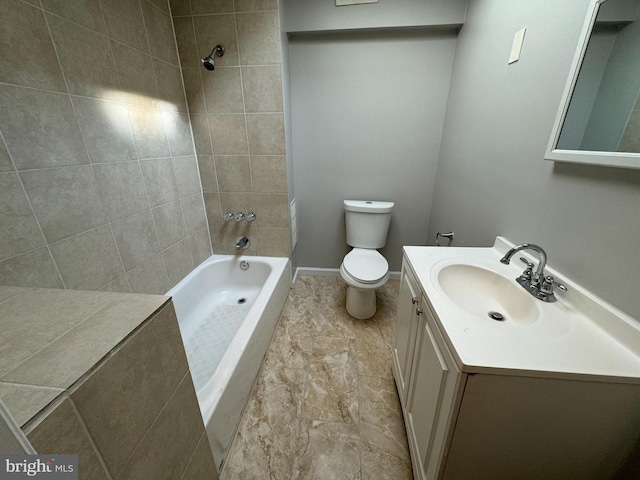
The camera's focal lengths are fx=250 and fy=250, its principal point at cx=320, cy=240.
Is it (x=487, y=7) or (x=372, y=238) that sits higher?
(x=487, y=7)

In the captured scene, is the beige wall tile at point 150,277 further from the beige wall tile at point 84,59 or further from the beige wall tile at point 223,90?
the beige wall tile at point 223,90

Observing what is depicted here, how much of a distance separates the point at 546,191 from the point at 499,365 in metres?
0.73

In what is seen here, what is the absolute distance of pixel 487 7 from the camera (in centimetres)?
135

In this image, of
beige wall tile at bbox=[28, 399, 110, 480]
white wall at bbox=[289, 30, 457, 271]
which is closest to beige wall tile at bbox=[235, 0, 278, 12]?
white wall at bbox=[289, 30, 457, 271]

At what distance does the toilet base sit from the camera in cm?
186

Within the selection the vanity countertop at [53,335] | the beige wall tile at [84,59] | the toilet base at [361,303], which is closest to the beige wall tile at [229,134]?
the beige wall tile at [84,59]

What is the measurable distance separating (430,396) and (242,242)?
1674mm

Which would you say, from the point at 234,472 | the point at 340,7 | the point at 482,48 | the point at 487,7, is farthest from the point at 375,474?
the point at 340,7

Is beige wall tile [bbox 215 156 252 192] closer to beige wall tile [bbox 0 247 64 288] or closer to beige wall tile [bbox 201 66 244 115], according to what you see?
beige wall tile [bbox 201 66 244 115]

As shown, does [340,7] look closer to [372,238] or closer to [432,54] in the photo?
[432,54]

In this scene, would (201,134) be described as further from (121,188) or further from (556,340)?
(556,340)

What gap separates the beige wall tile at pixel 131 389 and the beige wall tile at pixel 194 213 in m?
1.34

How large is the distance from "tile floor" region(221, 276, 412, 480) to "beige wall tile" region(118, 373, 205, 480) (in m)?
0.50

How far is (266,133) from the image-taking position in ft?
5.83
